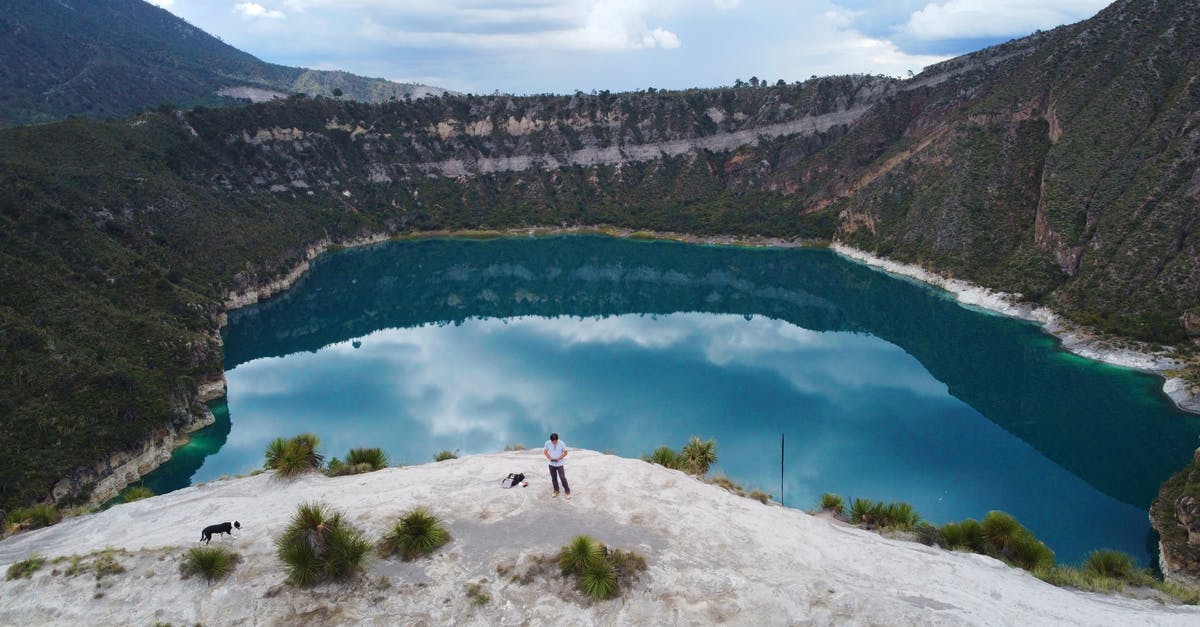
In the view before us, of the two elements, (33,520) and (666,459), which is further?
(666,459)

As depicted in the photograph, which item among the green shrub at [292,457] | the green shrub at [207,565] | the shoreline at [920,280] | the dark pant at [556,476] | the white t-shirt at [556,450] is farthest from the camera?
the shoreline at [920,280]

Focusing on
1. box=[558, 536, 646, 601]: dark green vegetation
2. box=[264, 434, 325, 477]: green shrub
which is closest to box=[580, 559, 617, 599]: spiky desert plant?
box=[558, 536, 646, 601]: dark green vegetation

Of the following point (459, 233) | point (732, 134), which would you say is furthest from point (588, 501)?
point (732, 134)

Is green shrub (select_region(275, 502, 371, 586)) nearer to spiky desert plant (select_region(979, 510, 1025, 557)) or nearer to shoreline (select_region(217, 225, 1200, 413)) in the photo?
spiky desert plant (select_region(979, 510, 1025, 557))

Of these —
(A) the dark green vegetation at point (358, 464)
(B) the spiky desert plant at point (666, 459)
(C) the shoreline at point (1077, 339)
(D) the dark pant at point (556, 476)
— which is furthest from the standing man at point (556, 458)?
(C) the shoreline at point (1077, 339)

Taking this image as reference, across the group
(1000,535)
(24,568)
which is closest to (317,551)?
(24,568)

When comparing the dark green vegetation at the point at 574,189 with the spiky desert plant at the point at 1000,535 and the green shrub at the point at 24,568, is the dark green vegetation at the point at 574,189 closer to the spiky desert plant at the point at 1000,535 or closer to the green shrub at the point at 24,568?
the green shrub at the point at 24,568

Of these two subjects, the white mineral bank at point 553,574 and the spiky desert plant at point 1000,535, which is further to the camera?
the spiky desert plant at point 1000,535

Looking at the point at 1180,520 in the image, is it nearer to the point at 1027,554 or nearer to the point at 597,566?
the point at 1027,554
